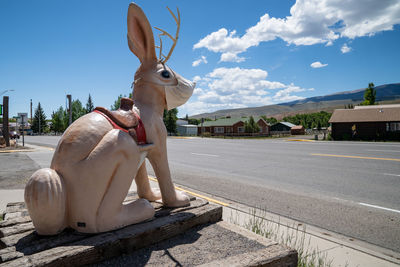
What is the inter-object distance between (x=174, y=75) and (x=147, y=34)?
1.76 feet

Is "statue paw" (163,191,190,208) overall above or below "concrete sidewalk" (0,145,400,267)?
above

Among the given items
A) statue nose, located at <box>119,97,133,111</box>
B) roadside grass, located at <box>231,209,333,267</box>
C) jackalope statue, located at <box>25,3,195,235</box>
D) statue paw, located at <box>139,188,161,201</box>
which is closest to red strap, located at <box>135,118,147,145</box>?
jackalope statue, located at <box>25,3,195,235</box>

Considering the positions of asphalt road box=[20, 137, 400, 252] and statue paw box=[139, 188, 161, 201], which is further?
asphalt road box=[20, 137, 400, 252]

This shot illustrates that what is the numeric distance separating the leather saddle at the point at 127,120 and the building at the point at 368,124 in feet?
98.7

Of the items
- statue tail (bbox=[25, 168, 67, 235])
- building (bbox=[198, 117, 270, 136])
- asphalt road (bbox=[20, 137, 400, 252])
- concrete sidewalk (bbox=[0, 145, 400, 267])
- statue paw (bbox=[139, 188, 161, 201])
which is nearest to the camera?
statue tail (bbox=[25, 168, 67, 235])

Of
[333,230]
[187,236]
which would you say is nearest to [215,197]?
[333,230]

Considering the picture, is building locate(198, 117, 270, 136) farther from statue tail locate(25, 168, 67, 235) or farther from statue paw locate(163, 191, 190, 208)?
statue tail locate(25, 168, 67, 235)

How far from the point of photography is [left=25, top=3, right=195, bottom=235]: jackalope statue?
6.88ft

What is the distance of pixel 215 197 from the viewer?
203 inches

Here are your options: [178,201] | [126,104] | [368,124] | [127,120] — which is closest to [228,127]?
[368,124]

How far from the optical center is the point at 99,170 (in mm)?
2170

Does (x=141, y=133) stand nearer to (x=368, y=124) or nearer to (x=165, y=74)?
(x=165, y=74)

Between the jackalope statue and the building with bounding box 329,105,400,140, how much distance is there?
30.0 metres

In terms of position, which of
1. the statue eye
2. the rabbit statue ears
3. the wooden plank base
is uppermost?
the rabbit statue ears
